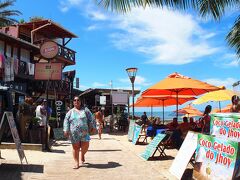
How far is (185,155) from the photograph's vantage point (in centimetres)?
805

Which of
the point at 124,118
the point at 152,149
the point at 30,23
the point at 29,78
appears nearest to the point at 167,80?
the point at 152,149

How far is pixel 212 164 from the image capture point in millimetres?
7020

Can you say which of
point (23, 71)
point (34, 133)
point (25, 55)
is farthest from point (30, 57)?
point (34, 133)

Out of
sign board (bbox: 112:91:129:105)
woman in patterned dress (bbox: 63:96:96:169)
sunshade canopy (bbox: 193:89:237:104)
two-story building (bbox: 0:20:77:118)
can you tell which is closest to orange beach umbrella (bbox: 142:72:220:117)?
sunshade canopy (bbox: 193:89:237:104)

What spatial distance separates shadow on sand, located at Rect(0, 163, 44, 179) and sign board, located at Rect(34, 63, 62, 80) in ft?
14.6

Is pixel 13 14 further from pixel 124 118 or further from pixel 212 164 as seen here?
pixel 212 164

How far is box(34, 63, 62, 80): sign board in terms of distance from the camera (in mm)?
13117

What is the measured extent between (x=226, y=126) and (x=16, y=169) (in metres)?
4.32

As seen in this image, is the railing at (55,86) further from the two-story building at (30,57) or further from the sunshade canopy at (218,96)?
the sunshade canopy at (218,96)

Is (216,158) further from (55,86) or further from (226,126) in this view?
(55,86)

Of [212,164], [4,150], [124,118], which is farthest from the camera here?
[124,118]

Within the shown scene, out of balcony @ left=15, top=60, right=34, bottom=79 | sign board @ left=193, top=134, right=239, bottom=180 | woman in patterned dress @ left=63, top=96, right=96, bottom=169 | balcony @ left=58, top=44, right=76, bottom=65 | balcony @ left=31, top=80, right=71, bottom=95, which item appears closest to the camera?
sign board @ left=193, top=134, right=239, bottom=180

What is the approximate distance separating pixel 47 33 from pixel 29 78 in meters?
7.43

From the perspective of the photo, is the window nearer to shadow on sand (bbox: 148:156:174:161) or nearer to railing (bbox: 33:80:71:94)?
railing (bbox: 33:80:71:94)
